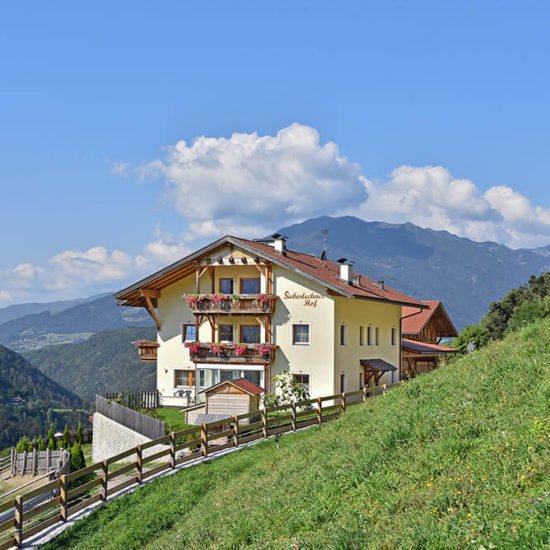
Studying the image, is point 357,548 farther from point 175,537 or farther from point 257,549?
point 175,537

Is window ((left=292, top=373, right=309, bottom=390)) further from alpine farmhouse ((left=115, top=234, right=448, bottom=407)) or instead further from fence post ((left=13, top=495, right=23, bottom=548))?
fence post ((left=13, top=495, right=23, bottom=548))

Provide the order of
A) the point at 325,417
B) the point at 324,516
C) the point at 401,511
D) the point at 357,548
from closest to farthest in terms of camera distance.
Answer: the point at 357,548
the point at 401,511
the point at 324,516
the point at 325,417

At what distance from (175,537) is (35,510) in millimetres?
3662

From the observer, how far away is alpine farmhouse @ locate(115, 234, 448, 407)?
3341 centimetres

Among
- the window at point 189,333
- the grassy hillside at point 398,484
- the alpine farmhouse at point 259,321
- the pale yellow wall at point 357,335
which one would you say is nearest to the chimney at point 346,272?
the alpine farmhouse at point 259,321

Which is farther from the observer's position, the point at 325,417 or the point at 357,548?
the point at 325,417

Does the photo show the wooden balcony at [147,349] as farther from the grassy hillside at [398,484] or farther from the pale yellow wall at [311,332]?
the grassy hillside at [398,484]

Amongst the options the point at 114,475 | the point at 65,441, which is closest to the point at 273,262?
the point at 65,441

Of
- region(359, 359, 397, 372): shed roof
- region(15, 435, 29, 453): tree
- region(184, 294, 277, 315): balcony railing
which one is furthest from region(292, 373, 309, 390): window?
region(15, 435, 29, 453): tree

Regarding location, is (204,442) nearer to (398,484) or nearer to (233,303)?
(398,484)

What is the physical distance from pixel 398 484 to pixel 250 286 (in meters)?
25.0

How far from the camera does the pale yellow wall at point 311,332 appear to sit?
3316cm

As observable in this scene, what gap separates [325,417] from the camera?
26.0m

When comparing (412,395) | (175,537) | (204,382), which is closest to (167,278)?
(204,382)
